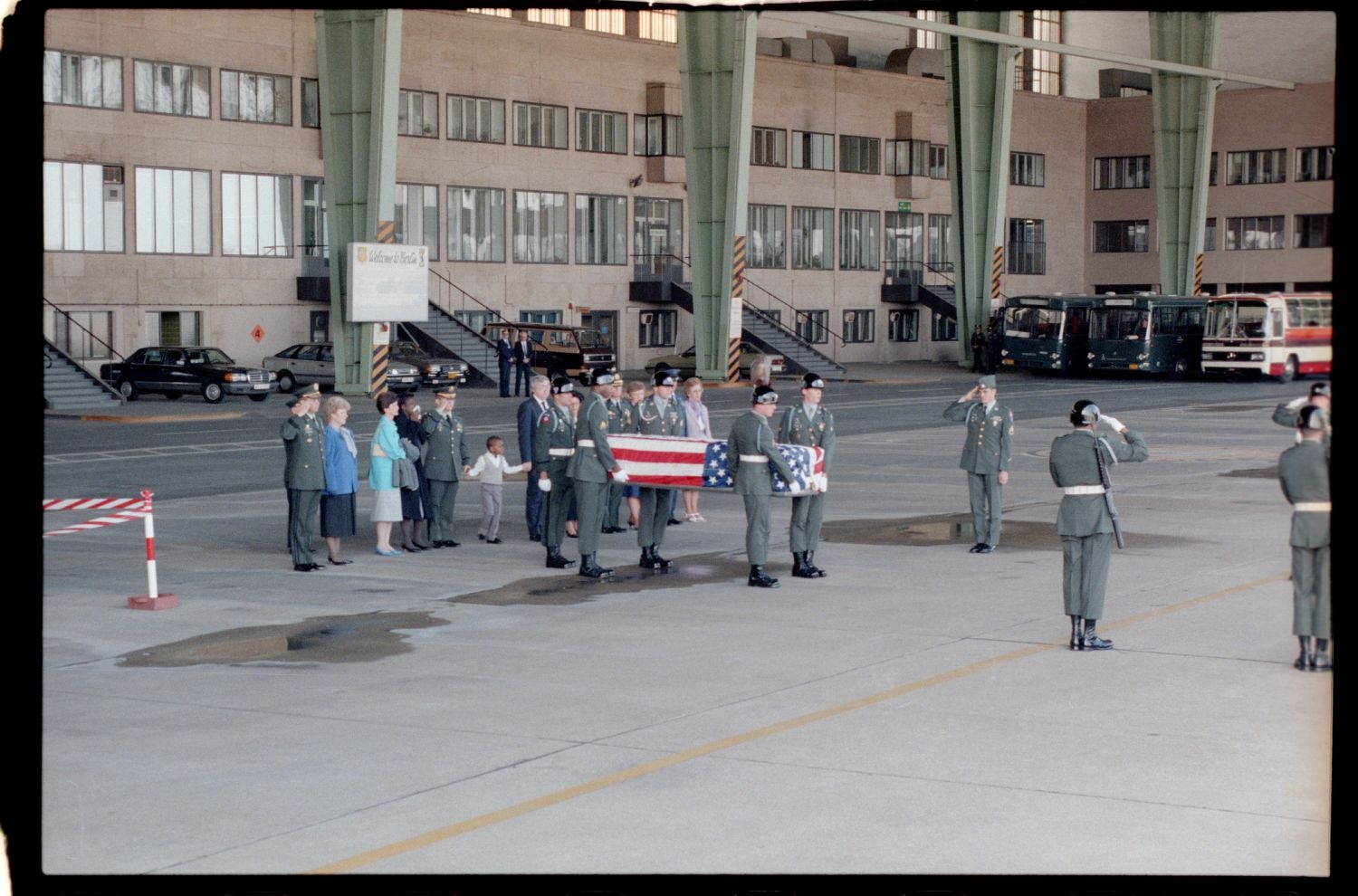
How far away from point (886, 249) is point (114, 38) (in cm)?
3863

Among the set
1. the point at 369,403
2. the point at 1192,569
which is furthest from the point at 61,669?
the point at 369,403

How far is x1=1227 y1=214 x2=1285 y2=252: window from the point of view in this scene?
8506 centimetres

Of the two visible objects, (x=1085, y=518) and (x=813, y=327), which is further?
(x=813, y=327)

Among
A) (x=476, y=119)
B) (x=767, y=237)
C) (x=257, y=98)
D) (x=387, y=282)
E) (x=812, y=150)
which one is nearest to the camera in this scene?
(x=387, y=282)

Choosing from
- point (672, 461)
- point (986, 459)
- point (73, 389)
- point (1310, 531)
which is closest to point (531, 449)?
point (672, 461)

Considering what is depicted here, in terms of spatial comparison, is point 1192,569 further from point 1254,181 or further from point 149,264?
point 1254,181

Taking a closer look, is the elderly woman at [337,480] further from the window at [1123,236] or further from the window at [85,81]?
the window at [1123,236]

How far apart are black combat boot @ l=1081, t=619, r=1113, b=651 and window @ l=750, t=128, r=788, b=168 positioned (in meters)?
62.7

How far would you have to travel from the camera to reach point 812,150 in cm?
7800

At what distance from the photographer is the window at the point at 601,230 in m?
69.6

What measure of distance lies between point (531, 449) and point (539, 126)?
1967 inches

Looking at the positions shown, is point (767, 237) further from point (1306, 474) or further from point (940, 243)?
point (1306, 474)

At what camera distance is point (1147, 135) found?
89062 millimetres

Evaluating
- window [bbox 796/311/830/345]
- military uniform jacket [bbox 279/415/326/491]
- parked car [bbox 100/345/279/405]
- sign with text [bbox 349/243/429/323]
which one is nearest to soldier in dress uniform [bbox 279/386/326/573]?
military uniform jacket [bbox 279/415/326/491]
